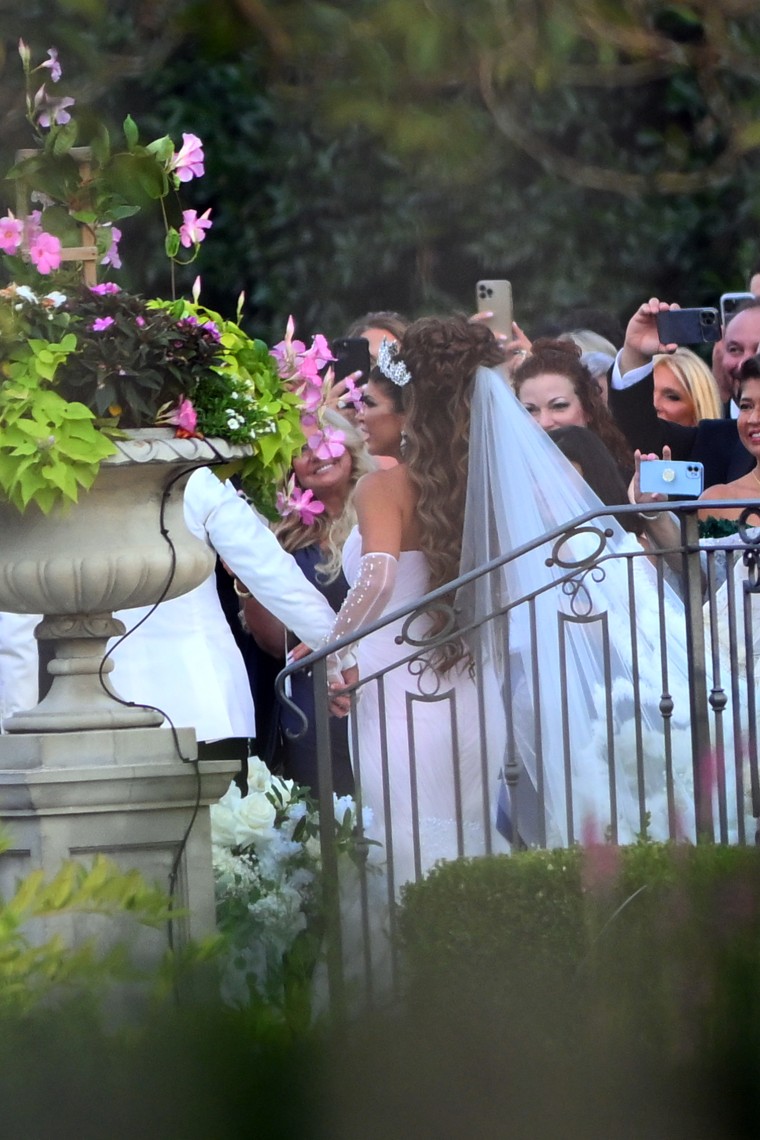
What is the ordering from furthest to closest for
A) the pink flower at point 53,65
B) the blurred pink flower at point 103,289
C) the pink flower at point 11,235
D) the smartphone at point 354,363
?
1. the smartphone at point 354,363
2. the blurred pink flower at point 103,289
3. the pink flower at point 11,235
4. the pink flower at point 53,65

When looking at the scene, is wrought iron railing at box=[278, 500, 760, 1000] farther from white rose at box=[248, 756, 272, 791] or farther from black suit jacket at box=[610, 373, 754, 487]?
black suit jacket at box=[610, 373, 754, 487]

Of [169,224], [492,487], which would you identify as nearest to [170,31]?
[169,224]

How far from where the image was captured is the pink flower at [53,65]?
698 millimetres

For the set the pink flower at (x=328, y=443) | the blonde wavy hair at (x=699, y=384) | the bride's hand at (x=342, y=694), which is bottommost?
the bride's hand at (x=342, y=694)

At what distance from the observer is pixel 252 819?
11.1ft

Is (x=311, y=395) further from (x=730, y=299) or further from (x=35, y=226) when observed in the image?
(x=730, y=299)

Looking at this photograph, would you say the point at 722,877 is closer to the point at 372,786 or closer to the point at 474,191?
the point at 474,191

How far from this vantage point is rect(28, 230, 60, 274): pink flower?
1.81m

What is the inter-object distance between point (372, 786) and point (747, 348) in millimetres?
1510

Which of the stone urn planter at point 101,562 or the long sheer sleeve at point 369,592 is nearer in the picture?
the stone urn planter at point 101,562

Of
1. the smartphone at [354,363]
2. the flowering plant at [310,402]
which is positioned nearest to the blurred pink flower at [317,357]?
the flowering plant at [310,402]

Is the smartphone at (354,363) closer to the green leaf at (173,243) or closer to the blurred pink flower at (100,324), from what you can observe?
the blurred pink flower at (100,324)

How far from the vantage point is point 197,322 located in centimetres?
268

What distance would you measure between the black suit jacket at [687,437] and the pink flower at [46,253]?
2.53 metres
